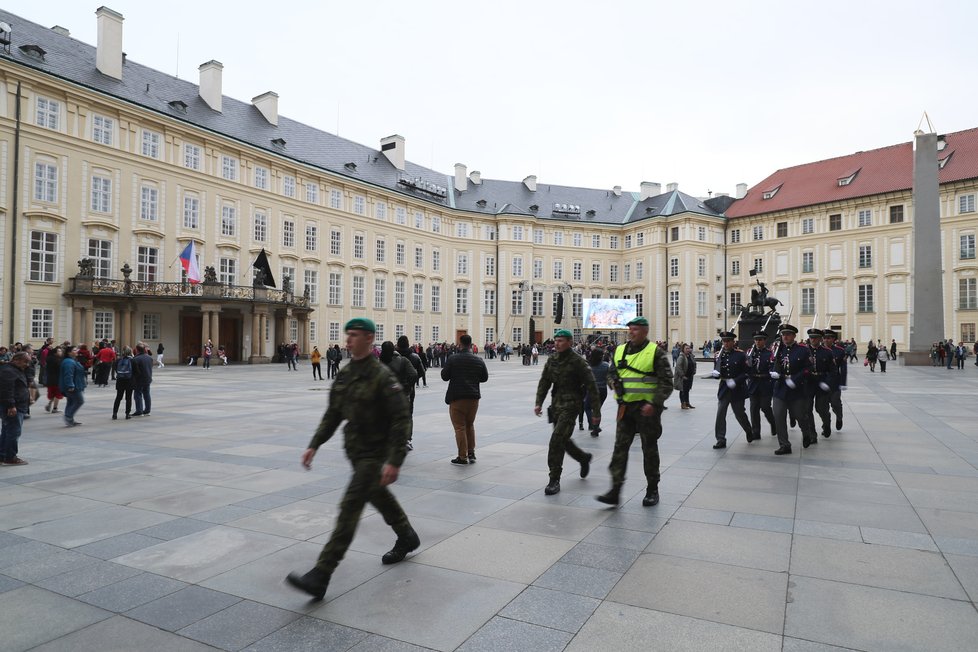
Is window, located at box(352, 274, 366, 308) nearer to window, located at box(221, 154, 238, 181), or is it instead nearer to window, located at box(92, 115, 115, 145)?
window, located at box(221, 154, 238, 181)

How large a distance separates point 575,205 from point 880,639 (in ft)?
233

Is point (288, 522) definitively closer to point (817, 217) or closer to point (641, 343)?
point (641, 343)

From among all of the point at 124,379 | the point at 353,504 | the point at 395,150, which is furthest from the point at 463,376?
the point at 395,150

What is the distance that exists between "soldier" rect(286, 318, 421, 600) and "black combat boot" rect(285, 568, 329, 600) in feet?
0.31

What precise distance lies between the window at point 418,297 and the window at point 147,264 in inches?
953

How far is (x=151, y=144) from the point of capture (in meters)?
38.2

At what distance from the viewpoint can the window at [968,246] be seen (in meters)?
50.0

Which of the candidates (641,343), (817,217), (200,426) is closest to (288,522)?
(641,343)

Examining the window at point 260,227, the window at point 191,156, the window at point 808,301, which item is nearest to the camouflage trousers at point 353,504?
the window at point 191,156

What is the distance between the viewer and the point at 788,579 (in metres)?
4.21

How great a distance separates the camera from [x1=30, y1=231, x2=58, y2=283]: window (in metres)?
32.4

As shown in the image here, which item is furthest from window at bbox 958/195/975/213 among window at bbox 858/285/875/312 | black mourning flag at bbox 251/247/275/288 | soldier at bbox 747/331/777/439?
black mourning flag at bbox 251/247/275/288

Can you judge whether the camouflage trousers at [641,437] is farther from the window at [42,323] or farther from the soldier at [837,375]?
the window at [42,323]

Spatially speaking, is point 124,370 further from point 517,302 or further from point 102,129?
point 517,302
